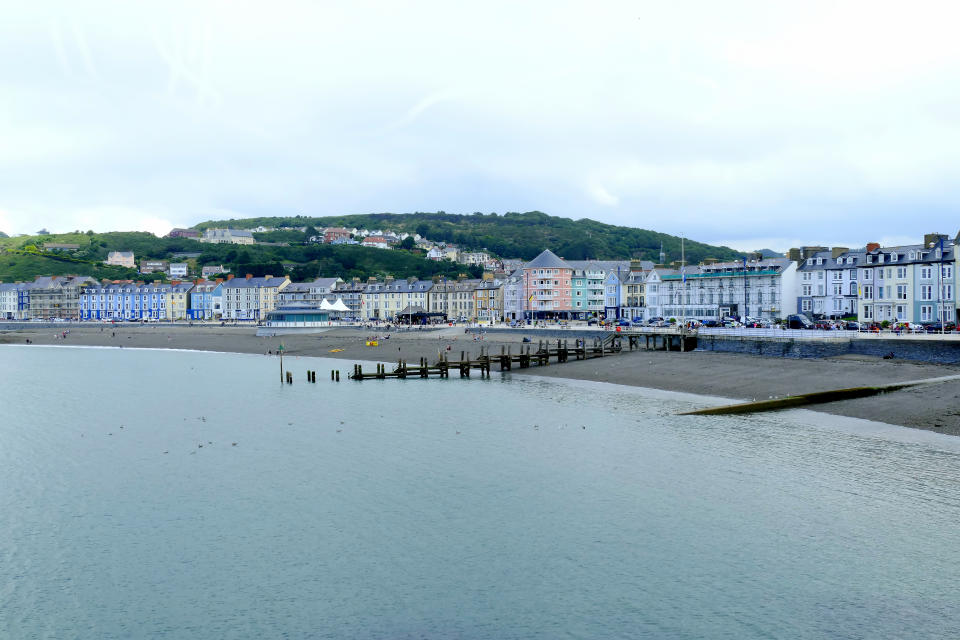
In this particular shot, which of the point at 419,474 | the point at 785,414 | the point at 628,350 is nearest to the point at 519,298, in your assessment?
the point at 628,350

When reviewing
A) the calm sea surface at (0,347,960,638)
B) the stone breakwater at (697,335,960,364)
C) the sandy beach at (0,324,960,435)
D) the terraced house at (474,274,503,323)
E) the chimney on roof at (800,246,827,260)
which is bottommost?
the calm sea surface at (0,347,960,638)

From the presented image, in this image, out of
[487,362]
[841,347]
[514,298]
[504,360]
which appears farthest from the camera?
[514,298]

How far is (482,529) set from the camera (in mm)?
20750

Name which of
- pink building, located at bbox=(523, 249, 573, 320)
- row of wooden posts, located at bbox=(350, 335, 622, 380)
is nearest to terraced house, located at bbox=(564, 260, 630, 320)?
pink building, located at bbox=(523, 249, 573, 320)

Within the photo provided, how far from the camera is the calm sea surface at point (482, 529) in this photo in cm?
1550

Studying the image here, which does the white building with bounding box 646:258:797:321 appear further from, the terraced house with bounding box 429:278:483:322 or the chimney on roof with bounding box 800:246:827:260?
the terraced house with bounding box 429:278:483:322

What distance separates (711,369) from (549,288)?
69.9 meters

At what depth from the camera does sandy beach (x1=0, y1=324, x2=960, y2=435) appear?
3494cm

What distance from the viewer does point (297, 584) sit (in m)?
17.2

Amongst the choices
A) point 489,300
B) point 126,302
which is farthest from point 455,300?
point 126,302

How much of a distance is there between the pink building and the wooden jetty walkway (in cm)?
4484

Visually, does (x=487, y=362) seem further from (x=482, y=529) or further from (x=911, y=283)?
(x=911, y=283)

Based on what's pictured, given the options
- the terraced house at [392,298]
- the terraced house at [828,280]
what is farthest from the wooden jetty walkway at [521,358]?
the terraced house at [392,298]

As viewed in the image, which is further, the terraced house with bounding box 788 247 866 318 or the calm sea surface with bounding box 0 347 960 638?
the terraced house with bounding box 788 247 866 318
